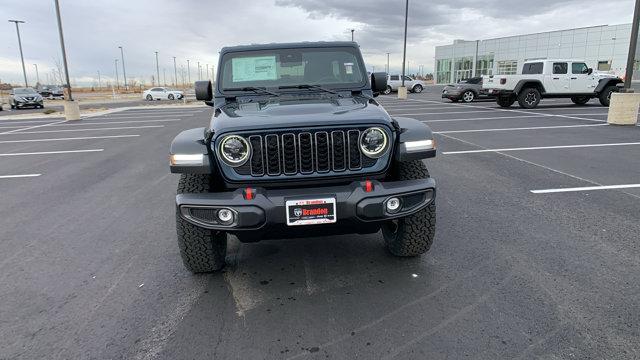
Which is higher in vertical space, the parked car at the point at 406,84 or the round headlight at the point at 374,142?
the parked car at the point at 406,84

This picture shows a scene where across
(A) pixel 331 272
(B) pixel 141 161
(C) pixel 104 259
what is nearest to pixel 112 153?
(B) pixel 141 161

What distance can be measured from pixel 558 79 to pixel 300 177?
59.6ft

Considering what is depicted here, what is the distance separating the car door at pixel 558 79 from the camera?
58.4ft

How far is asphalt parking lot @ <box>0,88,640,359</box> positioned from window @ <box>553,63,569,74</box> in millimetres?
13344

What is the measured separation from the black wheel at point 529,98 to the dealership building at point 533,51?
76.3ft

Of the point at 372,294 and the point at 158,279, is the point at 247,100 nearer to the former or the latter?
the point at 158,279

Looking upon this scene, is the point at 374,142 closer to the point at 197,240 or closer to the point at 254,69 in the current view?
the point at 197,240

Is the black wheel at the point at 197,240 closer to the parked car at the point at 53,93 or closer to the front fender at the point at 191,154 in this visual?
the front fender at the point at 191,154

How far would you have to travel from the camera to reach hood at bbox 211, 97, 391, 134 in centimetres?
304

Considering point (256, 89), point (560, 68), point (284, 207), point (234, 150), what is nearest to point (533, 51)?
point (560, 68)

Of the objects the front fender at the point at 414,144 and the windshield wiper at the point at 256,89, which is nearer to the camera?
the front fender at the point at 414,144

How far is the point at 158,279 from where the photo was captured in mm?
3475

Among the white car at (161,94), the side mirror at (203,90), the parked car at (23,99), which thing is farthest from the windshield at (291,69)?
the white car at (161,94)

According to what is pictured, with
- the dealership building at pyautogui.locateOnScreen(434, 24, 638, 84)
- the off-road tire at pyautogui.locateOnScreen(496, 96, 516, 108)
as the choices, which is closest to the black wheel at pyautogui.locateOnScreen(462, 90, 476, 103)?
the off-road tire at pyautogui.locateOnScreen(496, 96, 516, 108)
